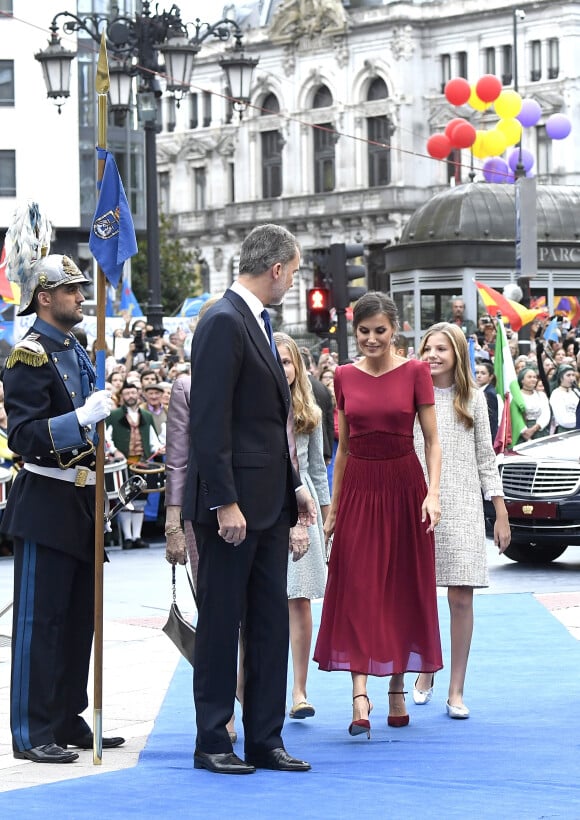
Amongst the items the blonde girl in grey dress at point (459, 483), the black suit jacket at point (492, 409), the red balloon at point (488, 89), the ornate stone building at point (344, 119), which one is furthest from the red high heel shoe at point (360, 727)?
the ornate stone building at point (344, 119)

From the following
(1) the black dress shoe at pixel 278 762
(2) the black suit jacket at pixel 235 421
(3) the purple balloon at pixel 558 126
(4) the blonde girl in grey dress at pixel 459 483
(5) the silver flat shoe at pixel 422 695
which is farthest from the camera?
(3) the purple balloon at pixel 558 126

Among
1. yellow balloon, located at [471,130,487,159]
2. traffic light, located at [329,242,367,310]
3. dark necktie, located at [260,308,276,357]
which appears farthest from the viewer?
yellow balloon, located at [471,130,487,159]

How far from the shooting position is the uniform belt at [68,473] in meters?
6.75

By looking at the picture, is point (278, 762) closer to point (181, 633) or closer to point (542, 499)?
point (181, 633)

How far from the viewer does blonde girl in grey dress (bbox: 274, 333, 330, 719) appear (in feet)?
26.2

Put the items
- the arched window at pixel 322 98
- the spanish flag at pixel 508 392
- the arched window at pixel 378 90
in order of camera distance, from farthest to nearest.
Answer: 1. the arched window at pixel 322 98
2. the arched window at pixel 378 90
3. the spanish flag at pixel 508 392

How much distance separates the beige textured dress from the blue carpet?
643 millimetres

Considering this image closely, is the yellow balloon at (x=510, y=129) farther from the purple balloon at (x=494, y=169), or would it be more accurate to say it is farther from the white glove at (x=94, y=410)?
the white glove at (x=94, y=410)

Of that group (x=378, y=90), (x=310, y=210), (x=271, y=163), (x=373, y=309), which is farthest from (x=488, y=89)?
(x=271, y=163)

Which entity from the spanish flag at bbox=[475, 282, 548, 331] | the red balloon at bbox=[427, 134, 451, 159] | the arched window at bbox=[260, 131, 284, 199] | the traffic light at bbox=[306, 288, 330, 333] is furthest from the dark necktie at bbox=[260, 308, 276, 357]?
the arched window at bbox=[260, 131, 284, 199]

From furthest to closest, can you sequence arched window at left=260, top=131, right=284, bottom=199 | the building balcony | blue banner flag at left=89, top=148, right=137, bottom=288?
arched window at left=260, top=131, right=284, bottom=199
the building balcony
blue banner flag at left=89, top=148, right=137, bottom=288

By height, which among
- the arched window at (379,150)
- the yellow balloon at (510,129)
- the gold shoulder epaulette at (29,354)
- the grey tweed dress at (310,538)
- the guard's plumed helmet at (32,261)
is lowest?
the grey tweed dress at (310,538)

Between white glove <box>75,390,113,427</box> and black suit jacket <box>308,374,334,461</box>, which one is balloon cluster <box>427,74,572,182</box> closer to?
black suit jacket <box>308,374,334,461</box>

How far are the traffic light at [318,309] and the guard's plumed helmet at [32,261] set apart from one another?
1214cm
